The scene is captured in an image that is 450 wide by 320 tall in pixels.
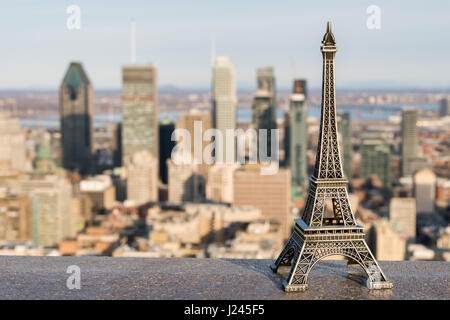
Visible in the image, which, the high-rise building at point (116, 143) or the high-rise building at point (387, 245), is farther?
the high-rise building at point (116, 143)

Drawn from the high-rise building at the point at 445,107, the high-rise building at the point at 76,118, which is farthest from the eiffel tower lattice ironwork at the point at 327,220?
the high-rise building at the point at 76,118

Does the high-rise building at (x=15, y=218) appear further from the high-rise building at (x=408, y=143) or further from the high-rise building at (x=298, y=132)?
the high-rise building at (x=408, y=143)

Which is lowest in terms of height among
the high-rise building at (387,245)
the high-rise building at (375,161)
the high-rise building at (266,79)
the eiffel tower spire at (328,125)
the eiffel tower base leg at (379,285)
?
the high-rise building at (387,245)

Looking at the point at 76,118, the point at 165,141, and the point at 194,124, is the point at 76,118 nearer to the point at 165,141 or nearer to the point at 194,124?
the point at 165,141

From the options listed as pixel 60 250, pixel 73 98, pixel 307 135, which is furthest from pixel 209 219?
pixel 73 98

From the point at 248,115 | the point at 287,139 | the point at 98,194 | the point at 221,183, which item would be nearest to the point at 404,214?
the point at 221,183

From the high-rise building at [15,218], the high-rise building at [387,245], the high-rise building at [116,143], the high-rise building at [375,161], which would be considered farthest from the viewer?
the high-rise building at [116,143]
